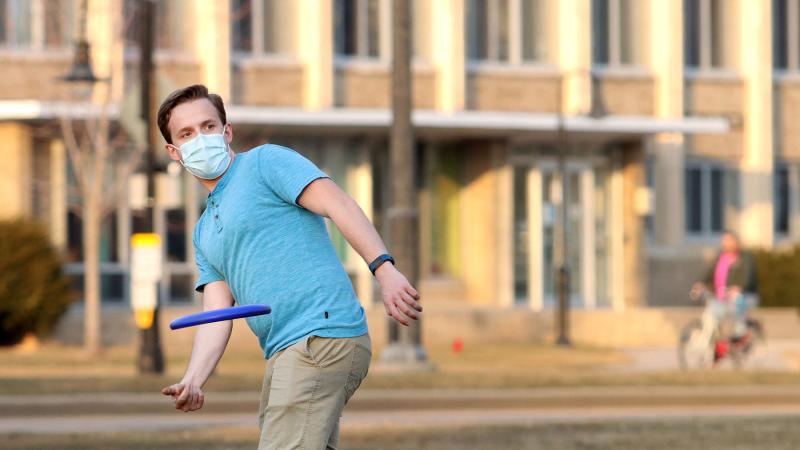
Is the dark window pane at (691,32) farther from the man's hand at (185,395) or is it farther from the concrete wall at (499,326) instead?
the man's hand at (185,395)

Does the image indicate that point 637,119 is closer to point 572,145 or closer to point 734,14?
point 572,145

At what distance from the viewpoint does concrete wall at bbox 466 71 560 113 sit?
114ft

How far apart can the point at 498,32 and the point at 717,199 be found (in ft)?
22.8

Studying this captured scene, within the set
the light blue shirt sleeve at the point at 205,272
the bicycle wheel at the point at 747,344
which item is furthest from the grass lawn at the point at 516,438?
the bicycle wheel at the point at 747,344

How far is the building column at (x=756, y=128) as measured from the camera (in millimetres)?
37844

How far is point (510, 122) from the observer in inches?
1297

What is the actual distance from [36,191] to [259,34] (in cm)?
535

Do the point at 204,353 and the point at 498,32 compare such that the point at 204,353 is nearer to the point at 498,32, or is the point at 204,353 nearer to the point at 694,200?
the point at 498,32

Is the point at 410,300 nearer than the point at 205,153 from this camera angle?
Yes

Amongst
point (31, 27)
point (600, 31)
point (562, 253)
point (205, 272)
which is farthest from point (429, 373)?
point (600, 31)

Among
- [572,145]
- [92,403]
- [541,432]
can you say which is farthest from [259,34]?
[541,432]

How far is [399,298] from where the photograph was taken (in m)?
4.77

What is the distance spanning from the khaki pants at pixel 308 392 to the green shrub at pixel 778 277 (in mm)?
31486

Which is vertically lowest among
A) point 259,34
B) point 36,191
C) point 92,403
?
point 92,403
